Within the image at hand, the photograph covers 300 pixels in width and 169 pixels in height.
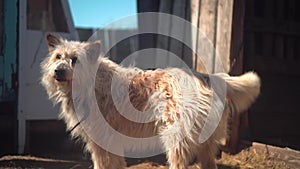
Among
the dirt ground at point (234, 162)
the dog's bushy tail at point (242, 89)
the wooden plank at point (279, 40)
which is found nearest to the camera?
the dog's bushy tail at point (242, 89)

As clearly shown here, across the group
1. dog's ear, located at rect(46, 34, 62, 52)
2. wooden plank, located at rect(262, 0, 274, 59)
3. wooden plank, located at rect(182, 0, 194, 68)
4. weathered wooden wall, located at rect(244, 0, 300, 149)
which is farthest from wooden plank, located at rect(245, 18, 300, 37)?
dog's ear, located at rect(46, 34, 62, 52)

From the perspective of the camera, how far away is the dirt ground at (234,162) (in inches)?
193

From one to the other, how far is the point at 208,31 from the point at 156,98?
6.46 feet

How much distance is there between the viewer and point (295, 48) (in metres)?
6.88

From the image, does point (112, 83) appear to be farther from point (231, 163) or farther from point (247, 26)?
point (247, 26)

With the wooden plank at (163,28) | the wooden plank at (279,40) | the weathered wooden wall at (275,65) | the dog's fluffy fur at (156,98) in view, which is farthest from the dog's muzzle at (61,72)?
the wooden plank at (279,40)

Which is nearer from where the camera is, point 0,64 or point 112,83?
point 112,83

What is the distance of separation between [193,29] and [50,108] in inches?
95.0

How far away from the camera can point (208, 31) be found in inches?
222

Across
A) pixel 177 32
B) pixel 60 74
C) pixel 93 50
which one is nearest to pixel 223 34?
pixel 177 32

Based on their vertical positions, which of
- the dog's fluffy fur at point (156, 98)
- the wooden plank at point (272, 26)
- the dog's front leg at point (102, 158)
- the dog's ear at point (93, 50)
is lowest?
the dog's front leg at point (102, 158)

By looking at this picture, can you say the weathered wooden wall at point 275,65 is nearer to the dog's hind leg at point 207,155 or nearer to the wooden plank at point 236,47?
the wooden plank at point 236,47

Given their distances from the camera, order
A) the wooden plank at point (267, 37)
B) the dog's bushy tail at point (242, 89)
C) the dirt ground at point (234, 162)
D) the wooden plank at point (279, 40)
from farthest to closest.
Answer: the wooden plank at point (279, 40), the wooden plank at point (267, 37), the dirt ground at point (234, 162), the dog's bushy tail at point (242, 89)

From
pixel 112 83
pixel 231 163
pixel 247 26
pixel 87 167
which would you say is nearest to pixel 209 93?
pixel 112 83
